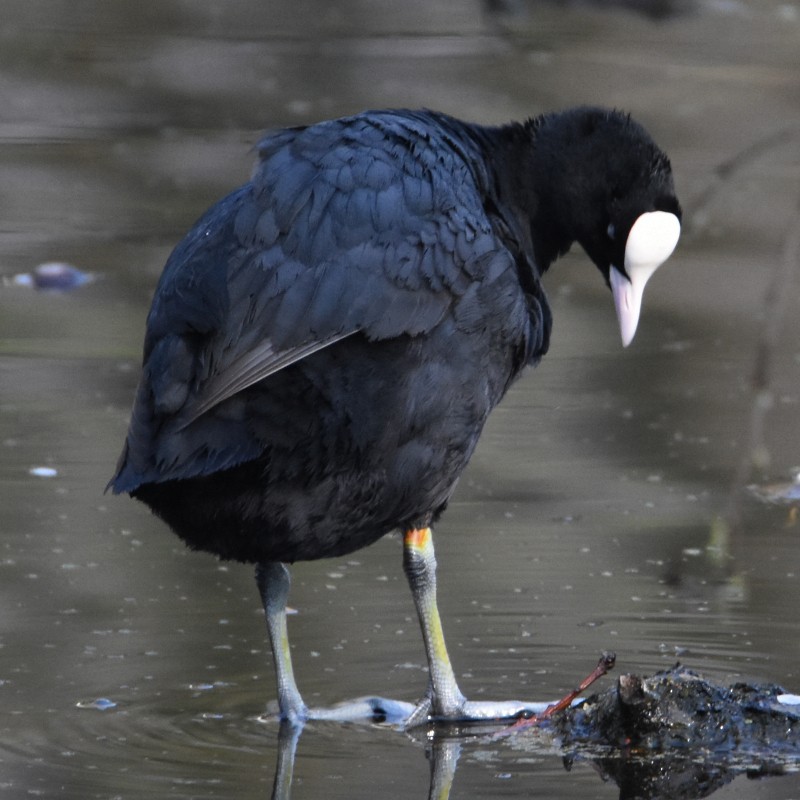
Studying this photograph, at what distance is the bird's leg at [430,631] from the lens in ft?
12.5

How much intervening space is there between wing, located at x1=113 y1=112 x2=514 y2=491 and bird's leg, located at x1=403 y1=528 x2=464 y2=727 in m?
0.59

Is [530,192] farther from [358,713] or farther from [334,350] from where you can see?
[358,713]

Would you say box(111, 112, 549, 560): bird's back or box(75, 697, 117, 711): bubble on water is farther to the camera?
box(75, 697, 117, 711): bubble on water

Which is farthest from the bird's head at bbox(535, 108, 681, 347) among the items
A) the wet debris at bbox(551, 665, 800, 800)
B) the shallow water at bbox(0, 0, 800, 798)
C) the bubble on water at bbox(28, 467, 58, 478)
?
the bubble on water at bbox(28, 467, 58, 478)

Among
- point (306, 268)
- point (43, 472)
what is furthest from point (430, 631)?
point (43, 472)

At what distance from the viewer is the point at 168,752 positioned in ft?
11.6

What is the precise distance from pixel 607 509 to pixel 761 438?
33.5 inches

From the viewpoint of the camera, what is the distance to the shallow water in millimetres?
3670

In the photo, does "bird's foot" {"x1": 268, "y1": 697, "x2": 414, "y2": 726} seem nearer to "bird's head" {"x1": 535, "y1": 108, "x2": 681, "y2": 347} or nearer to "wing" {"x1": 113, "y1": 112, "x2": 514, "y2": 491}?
"wing" {"x1": 113, "y1": 112, "x2": 514, "y2": 491}

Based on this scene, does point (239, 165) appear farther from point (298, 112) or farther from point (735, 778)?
point (735, 778)

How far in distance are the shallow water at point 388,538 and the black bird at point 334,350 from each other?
24 cm

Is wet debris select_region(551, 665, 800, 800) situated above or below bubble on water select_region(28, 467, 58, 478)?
above

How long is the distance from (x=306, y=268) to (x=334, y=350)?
0.17 m

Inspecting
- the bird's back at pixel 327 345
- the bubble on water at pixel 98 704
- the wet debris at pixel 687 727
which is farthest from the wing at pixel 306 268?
the wet debris at pixel 687 727
